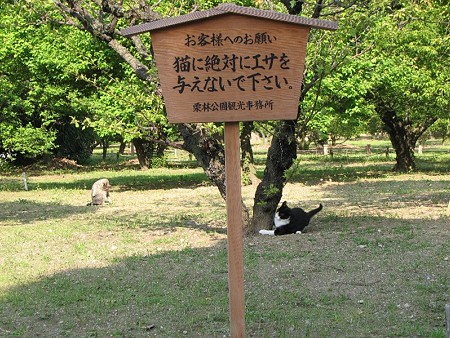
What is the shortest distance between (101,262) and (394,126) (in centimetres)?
2327

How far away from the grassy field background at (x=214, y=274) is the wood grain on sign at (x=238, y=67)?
2263mm

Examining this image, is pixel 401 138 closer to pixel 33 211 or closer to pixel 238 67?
pixel 33 211

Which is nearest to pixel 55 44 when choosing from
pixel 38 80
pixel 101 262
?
pixel 38 80

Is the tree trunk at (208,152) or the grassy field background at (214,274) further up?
the tree trunk at (208,152)

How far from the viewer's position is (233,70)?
5816 mm

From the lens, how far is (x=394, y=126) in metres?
31.4

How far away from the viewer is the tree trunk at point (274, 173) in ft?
38.6

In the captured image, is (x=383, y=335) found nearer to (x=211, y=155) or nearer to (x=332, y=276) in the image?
(x=332, y=276)

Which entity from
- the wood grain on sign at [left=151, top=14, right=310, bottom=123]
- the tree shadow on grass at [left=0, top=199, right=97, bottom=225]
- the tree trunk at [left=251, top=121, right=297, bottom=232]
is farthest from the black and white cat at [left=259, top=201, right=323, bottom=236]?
the tree shadow on grass at [left=0, top=199, right=97, bottom=225]

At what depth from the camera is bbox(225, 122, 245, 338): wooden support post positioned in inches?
232

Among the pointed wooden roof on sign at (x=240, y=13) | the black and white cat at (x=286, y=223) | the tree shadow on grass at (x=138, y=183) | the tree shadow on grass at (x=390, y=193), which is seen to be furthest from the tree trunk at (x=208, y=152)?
the tree shadow on grass at (x=138, y=183)

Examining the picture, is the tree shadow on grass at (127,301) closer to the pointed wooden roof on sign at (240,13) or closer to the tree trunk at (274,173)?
the tree trunk at (274,173)

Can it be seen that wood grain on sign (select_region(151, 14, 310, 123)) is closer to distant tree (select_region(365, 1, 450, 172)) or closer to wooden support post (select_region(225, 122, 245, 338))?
wooden support post (select_region(225, 122, 245, 338))

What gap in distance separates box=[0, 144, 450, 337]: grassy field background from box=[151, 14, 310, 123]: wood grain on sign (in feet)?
7.42
